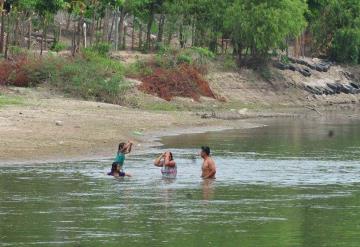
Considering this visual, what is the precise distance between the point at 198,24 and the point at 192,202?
43634 millimetres

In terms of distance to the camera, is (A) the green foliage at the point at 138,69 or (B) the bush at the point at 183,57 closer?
(A) the green foliage at the point at 138,69

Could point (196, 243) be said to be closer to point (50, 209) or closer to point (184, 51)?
point (50, 209)

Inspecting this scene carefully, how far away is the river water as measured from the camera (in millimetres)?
16625

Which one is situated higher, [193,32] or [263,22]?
[263,22]

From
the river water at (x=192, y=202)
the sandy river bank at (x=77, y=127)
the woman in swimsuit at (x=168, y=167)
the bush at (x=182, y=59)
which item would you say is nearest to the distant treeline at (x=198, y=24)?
the bush at (x=182, y=59)

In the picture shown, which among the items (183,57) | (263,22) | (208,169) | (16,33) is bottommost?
(208,169)

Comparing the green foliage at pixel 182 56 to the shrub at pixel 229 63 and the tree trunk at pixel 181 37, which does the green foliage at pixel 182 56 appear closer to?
the shrub at pixel 229 63

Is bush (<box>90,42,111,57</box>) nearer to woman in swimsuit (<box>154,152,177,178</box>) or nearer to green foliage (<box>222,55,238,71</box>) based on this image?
green foliage (<box>222,55,238,71</box>)

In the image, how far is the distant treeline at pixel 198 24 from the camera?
2201 inches

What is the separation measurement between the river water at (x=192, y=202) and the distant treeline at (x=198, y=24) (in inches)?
992

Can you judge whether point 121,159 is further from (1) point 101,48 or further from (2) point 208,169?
(1) point 101,48

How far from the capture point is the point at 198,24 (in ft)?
210

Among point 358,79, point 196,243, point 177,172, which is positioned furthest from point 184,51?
point 196,243

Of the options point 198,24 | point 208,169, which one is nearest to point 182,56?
point 198,24
